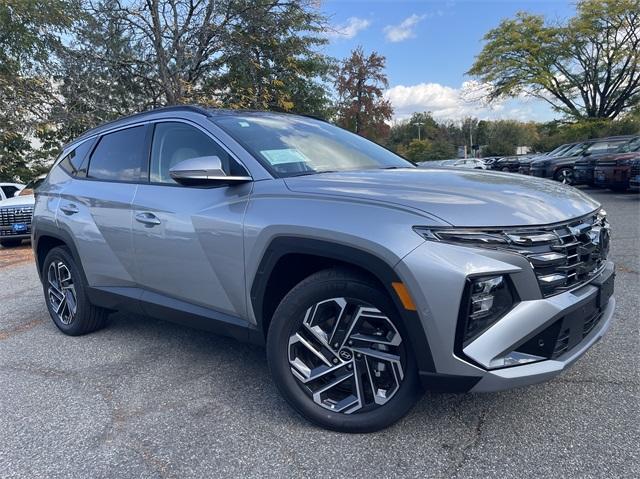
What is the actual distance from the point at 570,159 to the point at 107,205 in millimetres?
16186

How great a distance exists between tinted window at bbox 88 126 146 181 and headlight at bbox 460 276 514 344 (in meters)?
2.52

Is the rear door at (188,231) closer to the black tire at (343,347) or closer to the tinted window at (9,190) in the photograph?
the black tire at (343,347)

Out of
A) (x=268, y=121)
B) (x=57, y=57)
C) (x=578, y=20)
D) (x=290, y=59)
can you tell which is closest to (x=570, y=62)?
(x=578, y=20)

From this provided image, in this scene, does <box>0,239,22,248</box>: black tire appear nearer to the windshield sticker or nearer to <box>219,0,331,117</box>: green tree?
<box>219,0,331,117</box>: green tree

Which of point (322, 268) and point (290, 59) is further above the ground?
point (290, 59)

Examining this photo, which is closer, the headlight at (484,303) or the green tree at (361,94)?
the headlight at (484,303)

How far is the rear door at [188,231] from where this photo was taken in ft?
9.20

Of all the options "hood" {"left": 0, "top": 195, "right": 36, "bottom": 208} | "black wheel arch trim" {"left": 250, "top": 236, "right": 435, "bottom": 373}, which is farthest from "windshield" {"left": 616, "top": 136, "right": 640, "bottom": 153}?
"hood" {"left": 0, "top": 195, "right": 36, "bottom": 208}

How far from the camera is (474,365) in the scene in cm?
212

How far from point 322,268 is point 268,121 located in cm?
133

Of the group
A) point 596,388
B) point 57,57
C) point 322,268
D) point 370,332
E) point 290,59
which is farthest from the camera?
point 290,59

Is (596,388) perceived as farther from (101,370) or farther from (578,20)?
(578,20)

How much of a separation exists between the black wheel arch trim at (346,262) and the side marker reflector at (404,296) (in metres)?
0.02

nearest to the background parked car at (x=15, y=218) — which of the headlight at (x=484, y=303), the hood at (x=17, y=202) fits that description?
the hood at (x=17, y=202)
